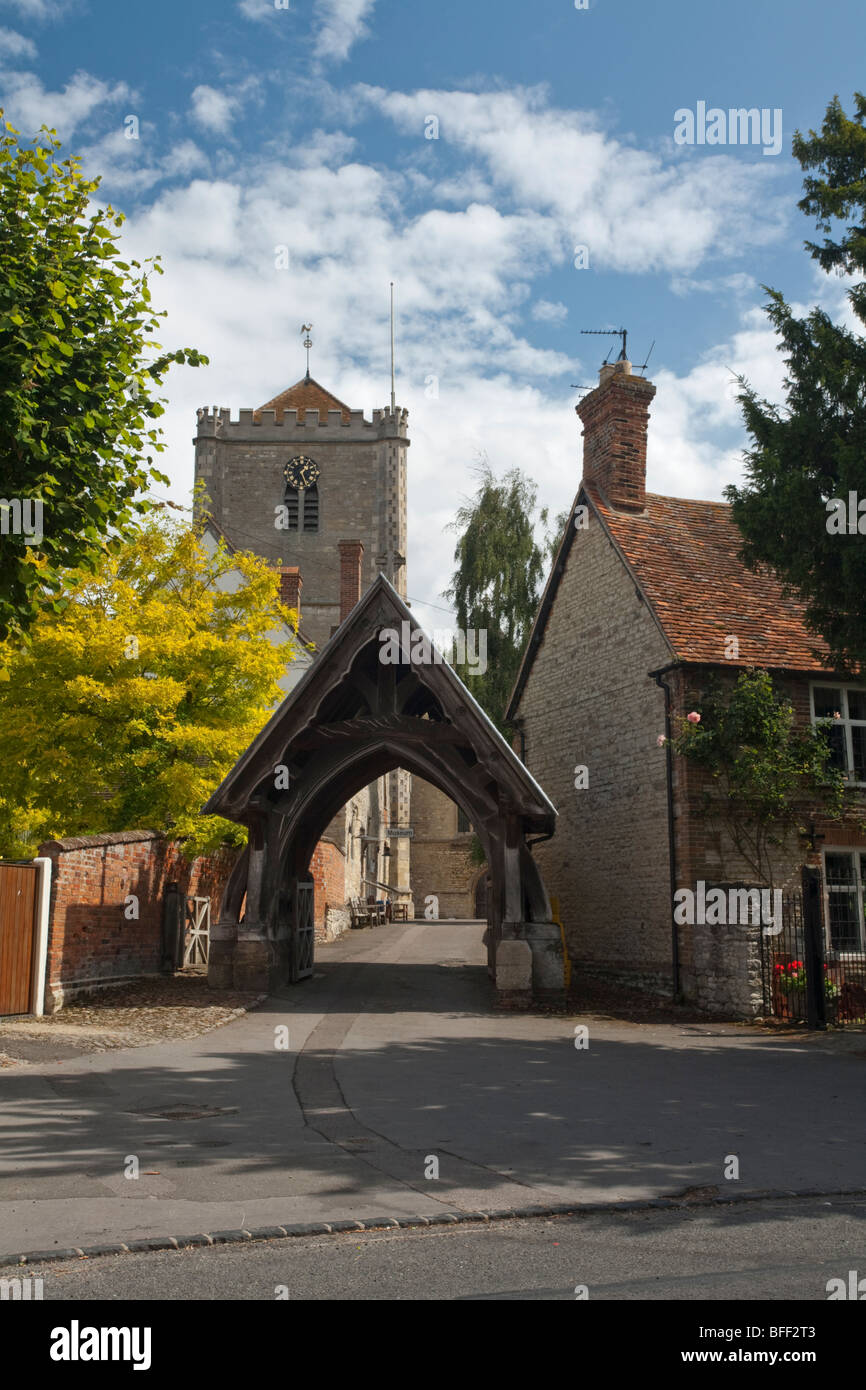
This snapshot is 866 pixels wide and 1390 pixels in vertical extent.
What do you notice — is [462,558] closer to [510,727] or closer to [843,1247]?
[510,727]

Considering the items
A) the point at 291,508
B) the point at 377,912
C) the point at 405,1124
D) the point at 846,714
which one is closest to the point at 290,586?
the point at 377,912

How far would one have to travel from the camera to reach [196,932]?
2091 centimetres

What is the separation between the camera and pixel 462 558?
36781 mm

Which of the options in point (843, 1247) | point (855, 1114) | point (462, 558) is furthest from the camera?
point (462, 558)

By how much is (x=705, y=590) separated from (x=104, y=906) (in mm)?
11657

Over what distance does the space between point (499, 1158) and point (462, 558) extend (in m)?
30.4

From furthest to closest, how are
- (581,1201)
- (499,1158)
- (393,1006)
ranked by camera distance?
(393,1006) → (499,1158) → (581,1201)

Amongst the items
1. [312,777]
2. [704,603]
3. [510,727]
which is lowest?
[312,777]

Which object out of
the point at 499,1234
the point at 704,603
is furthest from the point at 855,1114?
the point at 704,603

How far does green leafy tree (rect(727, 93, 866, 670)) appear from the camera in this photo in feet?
43.0

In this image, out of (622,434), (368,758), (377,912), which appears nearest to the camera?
(368,758)

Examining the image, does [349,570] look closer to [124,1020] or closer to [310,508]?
[310,508]

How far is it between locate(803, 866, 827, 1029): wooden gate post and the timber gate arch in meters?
3.48

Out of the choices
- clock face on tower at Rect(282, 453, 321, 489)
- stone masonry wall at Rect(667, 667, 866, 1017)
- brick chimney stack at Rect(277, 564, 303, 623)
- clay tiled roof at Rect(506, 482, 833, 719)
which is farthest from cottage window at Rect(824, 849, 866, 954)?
clock face on tower at Rect(282, 453, 321, 489)
